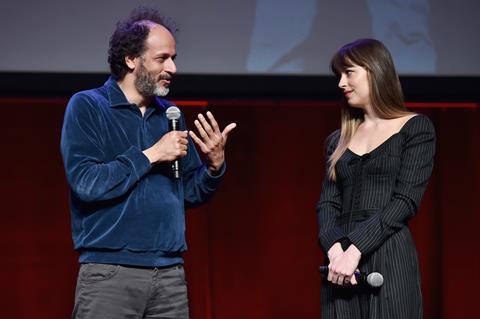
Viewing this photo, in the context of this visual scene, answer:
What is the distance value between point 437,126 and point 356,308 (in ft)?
6.80

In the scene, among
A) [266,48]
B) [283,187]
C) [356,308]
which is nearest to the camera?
[356,308]

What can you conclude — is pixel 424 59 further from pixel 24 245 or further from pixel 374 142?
pixel 24 245

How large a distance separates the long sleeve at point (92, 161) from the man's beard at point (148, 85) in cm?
18

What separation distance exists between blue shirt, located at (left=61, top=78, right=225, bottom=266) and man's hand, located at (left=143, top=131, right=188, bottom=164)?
3cm

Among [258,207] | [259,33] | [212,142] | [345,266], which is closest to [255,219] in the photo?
[258,207]

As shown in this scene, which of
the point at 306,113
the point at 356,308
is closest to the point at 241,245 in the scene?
the point at 306,113

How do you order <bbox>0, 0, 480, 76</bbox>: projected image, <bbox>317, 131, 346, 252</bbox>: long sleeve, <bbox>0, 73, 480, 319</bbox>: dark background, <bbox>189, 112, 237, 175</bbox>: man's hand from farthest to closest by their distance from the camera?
<bbox>0, 73, 480, 319</bbox>: dark background < <bbox>0, 0, 480, 76</bbox>: projected image < <bbox>189, 112, 237, 175</bbox>: man's hand < <bbox>317, 131, 346, 252</bbox>: long sleeve

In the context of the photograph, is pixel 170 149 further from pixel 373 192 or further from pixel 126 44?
pixel 373 192

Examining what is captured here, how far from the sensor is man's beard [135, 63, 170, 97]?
239 cm

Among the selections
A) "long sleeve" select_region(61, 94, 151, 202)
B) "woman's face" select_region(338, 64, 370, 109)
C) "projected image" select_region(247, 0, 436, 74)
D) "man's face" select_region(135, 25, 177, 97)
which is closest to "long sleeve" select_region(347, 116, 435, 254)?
"woman's face" select_region(338, 64, 370, 109)

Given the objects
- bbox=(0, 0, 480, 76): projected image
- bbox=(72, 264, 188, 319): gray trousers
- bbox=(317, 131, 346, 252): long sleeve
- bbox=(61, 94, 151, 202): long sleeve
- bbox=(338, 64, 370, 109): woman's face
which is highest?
bbox=(0, 0, 480, 76): projected image

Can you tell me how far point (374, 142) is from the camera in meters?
2.28

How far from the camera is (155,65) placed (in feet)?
7.93

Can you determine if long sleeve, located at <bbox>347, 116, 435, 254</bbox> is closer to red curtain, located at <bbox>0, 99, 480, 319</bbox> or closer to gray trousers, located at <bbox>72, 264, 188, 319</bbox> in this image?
gray trousers, located at <bbox>72, 264, 188, 319</bbox>
